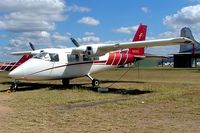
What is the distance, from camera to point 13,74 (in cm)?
2183

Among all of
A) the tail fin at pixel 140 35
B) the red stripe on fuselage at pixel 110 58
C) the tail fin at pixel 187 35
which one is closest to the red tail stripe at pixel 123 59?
the red stripe on fuselage at pixel 110 58

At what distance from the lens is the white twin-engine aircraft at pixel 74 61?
72.5 feet

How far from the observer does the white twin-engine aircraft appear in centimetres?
2209

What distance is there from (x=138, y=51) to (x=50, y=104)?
52.1 feet

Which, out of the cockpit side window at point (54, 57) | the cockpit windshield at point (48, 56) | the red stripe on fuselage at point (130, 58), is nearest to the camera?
the cockpit windshield at point (48, 56)

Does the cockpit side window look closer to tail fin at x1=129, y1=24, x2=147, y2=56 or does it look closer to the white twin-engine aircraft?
the white twin-engine aircraft

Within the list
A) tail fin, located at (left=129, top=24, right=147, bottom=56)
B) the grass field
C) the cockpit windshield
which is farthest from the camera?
tail fin, located at (left=129, top=24, right=147, bottom=56)

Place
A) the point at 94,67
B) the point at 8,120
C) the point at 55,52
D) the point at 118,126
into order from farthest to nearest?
the point at 94,67 → the point at 55,52 → the point at 8,120 → the point at 118,126

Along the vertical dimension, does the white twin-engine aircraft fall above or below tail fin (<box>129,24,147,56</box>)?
below

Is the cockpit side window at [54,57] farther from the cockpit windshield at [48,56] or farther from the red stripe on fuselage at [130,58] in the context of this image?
the red stripe on fuselage at [130,58]

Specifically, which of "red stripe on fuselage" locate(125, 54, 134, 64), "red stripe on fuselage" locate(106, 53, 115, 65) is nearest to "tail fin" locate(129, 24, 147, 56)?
"red stripe on fuselage" locate(125, 54, 134, 64)

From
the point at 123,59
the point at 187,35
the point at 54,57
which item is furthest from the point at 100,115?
the point at 187,35

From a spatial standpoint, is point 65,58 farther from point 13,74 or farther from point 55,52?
point 13,74

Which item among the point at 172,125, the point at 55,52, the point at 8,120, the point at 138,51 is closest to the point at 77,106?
the point at 8,120
